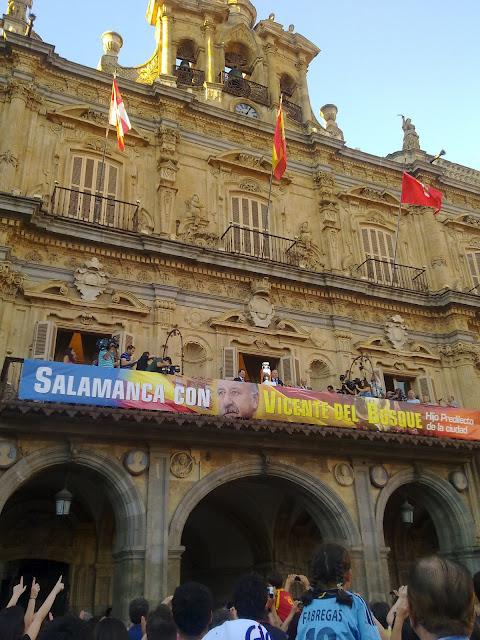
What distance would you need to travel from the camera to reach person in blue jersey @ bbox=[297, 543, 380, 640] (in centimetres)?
368

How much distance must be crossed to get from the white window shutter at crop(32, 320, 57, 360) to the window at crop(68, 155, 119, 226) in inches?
132

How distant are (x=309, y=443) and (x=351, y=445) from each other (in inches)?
45.7

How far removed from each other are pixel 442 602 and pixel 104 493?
1175 cm

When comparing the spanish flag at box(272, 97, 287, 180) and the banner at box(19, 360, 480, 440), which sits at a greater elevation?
the spanish flag at box(272, 97, 287, 180)

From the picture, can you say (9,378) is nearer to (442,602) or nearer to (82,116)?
(82,116)

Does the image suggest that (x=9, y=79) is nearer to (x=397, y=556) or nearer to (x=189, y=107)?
(x=189, y=107)

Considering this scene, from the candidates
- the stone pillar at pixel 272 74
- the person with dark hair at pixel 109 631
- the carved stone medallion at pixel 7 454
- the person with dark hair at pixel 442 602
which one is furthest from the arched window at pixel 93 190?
the person with dark hair at pixel 442 602

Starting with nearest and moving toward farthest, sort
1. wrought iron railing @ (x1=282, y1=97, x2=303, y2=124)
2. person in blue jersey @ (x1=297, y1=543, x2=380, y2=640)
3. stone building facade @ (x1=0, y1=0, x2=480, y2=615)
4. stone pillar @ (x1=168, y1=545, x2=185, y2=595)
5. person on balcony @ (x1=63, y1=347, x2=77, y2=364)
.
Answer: person in blue jersey @ (x1=297, y1=543, x2=380, y2=640) < stone pillar @ (x1=168, y1=545, x2=185, y2=595) < stone building facade @ (x1=0, y1=0, x2=480, y2=615) < person on balcony @ (x1=63, y1=347, x2=77, y2=364) < wrought iron railing @ (x1=282, y1=97, x2=303, y2=124)

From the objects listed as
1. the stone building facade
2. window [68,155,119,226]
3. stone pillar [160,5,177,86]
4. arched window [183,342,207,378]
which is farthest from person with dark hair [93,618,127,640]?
stone pillar [160,5,177,86]

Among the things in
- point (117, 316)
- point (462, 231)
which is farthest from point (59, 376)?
point (462, 231)

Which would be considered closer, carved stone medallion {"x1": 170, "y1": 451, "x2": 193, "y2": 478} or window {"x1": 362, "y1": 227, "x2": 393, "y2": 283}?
carved stone medallion {"x1": 170, "y1": 451, "x2": 193, "y2": 478}

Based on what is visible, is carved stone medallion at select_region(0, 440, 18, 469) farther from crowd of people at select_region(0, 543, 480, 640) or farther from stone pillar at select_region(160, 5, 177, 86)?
stone pillar at select_region(160, 5, 177, 86)

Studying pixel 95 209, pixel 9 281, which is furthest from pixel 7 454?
pixel 95 209

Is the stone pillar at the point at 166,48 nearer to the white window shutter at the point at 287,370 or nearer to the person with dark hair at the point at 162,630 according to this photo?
the white window shutter at the point at 287,370
